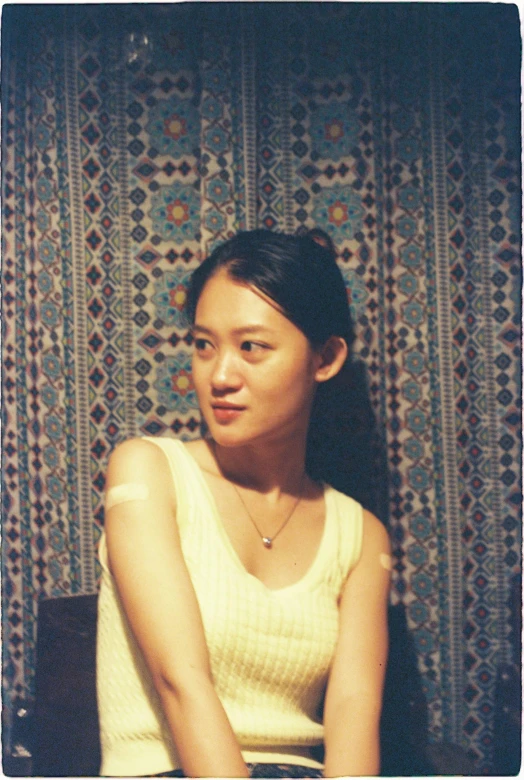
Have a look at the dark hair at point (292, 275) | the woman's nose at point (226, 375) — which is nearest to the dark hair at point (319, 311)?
the dark hair at point (292, 275)

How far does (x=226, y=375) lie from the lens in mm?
1129

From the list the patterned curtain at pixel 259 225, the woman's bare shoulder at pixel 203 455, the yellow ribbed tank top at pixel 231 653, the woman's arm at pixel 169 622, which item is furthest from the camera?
the patterned curtain at pixel 259 225

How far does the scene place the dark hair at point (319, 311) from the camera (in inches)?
45.8

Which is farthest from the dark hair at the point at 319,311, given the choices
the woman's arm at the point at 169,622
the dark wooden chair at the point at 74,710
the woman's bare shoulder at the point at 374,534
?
the dark wooden chair at the point at 74,710

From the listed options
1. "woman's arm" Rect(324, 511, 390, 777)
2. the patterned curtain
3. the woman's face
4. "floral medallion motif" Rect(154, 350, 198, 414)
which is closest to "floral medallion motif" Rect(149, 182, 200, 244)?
the patterned curtain

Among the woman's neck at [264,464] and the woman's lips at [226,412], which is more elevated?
the woman's lips at [226,412]

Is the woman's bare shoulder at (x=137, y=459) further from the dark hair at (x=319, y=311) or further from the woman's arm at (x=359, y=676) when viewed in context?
the woman's arm at (x=359, y=676)

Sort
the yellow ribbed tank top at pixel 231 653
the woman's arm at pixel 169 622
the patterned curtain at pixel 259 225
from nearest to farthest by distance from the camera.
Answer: the woman's arm at pixel 169 622 → the yellow ribbed tank top at pixel 231 653 → the patterned curtain at pixel 259 225

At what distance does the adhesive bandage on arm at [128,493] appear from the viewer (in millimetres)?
1098

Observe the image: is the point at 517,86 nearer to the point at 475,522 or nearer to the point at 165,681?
the point at 475,522

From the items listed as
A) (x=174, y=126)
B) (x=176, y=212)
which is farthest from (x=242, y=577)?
(x=174, y=126)

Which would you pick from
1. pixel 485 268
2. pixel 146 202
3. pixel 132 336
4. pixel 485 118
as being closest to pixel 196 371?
pixel 132 336

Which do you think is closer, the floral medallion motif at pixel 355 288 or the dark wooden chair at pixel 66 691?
the dark wooden chair at pixel 66 691

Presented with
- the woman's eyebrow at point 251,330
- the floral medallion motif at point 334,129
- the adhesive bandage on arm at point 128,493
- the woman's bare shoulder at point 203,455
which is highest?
the floral medallion motif at point 334,129
